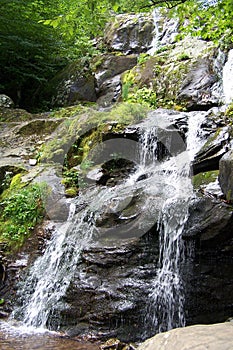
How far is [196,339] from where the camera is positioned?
256 centimetres

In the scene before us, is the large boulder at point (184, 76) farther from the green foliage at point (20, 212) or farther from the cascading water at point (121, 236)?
the green foliage at point (20, 212)

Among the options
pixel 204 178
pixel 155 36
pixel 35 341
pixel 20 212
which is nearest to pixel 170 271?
pixel 204 178

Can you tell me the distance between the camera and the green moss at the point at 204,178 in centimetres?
572

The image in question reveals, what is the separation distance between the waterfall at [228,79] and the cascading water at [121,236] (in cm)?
298

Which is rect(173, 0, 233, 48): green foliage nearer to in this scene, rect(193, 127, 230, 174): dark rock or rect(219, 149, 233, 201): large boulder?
rect(193, 127, 230, 174): dark rock

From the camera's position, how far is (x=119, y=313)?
4.60 meters

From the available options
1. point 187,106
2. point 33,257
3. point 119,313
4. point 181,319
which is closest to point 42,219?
point 33,257

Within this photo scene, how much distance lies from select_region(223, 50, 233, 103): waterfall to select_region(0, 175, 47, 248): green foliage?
537 centimetres

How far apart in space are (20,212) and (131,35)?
10940 millimetres

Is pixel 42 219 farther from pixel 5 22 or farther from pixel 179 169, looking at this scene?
pixel 5 22

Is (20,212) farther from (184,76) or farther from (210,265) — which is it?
(184,76)

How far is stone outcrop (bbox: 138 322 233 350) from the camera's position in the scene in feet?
7.96

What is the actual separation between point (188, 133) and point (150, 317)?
4.16 meters

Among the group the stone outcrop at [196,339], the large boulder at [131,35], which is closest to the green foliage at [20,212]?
the stone outcrop at [196,339]
